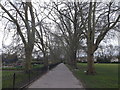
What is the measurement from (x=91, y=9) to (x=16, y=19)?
8.59 metres

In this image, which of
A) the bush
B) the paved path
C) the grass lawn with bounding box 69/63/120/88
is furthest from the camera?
the bush

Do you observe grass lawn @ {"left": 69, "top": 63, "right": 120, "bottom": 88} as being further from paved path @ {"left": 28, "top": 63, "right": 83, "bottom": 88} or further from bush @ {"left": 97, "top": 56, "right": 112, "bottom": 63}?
bush @ {"left": 97, "top": 56, "right": 112, "bottom": 63}

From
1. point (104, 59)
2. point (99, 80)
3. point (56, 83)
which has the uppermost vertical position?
point (56, 83)

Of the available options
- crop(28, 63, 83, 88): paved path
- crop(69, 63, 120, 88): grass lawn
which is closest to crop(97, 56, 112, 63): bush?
crop(69, 63, 120, 88): grass lawn

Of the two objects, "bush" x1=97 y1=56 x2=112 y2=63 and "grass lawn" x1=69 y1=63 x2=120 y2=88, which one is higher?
"grass lawn" x1=69 y1=63 x2=120 y2=88

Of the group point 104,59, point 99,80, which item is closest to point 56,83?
point 99,80

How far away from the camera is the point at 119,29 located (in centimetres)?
2577

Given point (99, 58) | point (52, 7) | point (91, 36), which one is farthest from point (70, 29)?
point (99, 58)

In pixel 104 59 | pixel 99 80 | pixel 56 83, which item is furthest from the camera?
pixel 104 59

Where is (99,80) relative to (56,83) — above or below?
below

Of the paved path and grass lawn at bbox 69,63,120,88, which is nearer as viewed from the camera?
grass lawn at bbox 69,63,120,88

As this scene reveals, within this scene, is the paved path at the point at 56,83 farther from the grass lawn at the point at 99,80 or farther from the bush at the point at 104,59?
the bush at the point at 104,59

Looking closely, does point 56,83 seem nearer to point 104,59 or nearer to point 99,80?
point 99,80

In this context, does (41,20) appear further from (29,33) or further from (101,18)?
(101,18)
